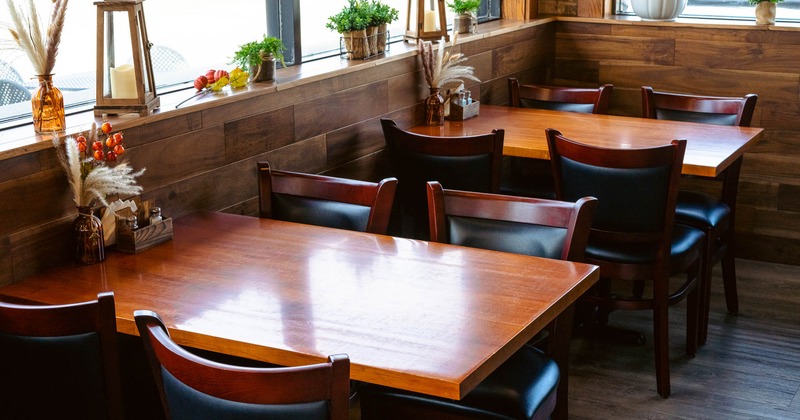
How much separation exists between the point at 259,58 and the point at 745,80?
2.57 m

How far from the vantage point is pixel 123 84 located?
2.66 metres

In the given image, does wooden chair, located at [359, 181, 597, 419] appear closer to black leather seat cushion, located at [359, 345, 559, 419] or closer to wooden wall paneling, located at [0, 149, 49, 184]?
black leather seat cushion, located at [359, 345, 559, 419]

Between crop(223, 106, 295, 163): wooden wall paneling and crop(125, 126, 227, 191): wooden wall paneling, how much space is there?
0.10ft

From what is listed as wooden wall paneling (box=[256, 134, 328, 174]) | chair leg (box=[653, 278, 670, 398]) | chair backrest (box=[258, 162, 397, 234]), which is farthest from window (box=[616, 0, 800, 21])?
chair backrest (box=[258, 162, 397, 234])

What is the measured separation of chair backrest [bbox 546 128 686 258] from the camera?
3.10 metres

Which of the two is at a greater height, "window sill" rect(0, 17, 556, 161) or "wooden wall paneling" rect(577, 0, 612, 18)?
"wooden wall paneling" rect(577, 0, 612, 18)

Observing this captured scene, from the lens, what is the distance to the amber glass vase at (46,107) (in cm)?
245

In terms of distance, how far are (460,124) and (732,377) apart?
1.45 metres

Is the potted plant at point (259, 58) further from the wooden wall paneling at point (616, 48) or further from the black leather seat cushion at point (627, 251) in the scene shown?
the wooden wall paneling at point (616, 48)

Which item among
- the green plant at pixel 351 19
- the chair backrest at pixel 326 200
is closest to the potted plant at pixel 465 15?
the green plant at pixel 351 19

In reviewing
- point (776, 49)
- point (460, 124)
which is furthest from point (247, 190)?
point (776, 49)

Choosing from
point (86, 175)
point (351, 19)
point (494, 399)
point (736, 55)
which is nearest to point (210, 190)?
point (86, 175)

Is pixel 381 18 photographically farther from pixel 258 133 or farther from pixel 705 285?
pixel 705 285

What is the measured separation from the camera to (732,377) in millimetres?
3461
